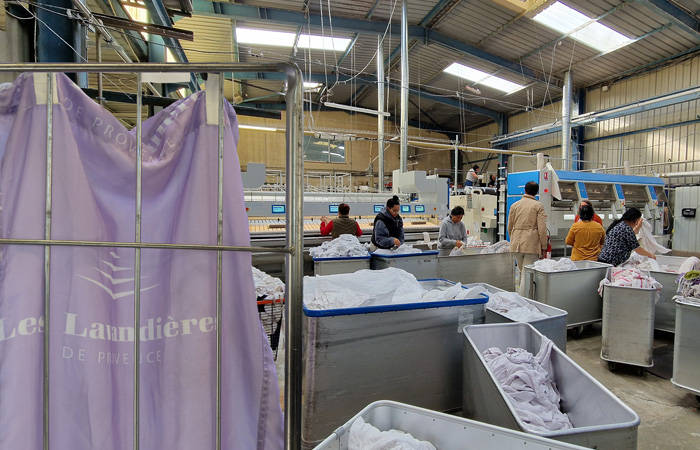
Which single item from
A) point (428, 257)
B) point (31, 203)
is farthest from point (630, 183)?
point (31, 203)

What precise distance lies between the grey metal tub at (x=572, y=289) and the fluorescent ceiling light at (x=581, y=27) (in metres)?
6.23

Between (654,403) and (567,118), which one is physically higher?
(567,118)

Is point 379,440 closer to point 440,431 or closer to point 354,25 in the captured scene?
point 440,431

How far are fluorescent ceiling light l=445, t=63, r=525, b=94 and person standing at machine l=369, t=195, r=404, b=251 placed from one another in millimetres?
8177

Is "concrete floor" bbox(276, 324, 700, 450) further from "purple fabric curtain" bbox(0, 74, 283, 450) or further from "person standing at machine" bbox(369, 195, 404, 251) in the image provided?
"person standing at machine" bbox(369, 195, 404, 251)

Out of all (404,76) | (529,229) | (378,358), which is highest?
(404,76)

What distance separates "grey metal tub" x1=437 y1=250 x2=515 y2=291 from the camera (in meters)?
4.04

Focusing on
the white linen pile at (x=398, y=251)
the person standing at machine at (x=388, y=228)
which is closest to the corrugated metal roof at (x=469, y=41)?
the person standing at machine at (x=388, y=228)

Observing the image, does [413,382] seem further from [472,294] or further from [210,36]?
[210,36]

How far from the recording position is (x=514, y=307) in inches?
95.1

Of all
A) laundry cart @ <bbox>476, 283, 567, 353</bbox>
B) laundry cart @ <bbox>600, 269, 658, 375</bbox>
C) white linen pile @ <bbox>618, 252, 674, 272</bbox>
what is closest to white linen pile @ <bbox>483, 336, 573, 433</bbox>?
laundry cart @ <bbox>476, 283, 567, 353</bbox>

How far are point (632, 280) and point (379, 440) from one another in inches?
120

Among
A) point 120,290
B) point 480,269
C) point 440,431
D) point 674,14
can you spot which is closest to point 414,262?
point 480,269

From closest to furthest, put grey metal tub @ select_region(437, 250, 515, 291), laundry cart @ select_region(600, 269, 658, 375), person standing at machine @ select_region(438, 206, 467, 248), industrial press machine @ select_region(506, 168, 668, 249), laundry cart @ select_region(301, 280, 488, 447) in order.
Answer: laundry cart @ select_region(301, 280, 488, 447) → laundry cart @ select_region(600, 269, 658, 375) → grey metal tub @ select_region(437, 250, 515, 291) → person standing at machine @ select_region(438, 206, 467, 248) → industrial press machine @ select_region(506, 168, 668, 249)
